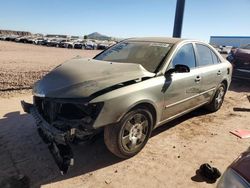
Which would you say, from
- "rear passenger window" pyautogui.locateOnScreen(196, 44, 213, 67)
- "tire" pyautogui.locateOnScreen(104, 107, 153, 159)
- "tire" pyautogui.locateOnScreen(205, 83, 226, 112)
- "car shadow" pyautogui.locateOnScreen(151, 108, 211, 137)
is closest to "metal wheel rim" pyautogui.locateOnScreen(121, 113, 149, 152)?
"tire" pyautogui.locateOnScreen(104, 107, 153, 159)

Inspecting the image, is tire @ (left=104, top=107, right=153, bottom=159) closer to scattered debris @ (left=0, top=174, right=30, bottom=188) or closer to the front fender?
the front fender

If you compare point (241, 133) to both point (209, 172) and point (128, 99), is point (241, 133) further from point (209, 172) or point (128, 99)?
point (128, 99)

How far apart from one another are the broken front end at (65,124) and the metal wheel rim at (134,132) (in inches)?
18.9

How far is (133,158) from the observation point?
4.00 m

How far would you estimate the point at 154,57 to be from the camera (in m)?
4.48

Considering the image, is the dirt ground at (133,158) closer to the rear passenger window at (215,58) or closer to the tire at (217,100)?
the tire at (217,100)

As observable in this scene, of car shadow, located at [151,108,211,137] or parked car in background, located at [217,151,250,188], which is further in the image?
car shadow, located at [151,108,211,137]

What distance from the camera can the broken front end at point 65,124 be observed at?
3289 mm

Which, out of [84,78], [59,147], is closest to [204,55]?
[84,78]

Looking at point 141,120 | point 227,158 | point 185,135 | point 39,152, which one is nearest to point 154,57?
point 141,120

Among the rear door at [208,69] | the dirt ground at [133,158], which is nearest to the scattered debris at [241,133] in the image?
the dirt ground at [133,158]

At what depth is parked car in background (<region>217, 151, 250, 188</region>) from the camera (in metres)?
1.75

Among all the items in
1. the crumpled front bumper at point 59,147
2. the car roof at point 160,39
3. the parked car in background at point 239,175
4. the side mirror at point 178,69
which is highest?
the car roof at point 160,39

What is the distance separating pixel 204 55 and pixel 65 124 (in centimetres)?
339
